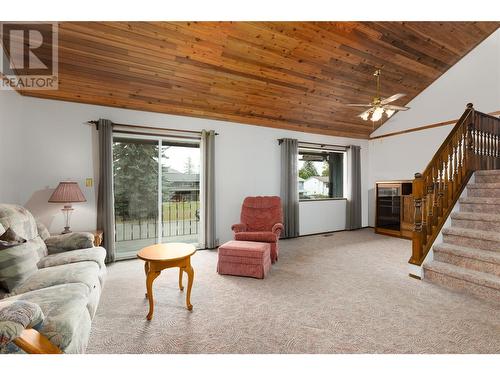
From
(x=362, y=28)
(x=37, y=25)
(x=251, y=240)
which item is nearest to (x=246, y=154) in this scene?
(x=251, y=240)

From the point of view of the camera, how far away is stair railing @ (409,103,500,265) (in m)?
3.20

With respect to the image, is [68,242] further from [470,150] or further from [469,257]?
[470,150]

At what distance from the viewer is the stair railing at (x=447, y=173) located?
126 inches

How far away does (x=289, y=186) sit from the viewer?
5395 millimetres

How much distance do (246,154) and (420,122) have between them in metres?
4.26

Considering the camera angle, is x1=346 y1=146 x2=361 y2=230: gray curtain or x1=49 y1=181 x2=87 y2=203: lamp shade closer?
x1=49 y1=181 x2=87 y2=203: lamp shade

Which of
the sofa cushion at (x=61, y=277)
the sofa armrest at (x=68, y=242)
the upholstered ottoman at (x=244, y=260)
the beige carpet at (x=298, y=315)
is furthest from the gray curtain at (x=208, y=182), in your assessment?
the sofa cushion at (x=61, y=277)

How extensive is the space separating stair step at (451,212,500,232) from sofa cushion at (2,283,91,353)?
4313 mm

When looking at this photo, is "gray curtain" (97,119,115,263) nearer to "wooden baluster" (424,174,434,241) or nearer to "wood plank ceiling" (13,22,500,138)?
"wood plank ceiling" (13,22,500,138)

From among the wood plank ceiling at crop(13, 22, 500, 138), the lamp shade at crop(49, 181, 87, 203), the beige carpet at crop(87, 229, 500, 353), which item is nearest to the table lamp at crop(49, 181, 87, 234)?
the lamp shade at crop(49, 181, 87, 203)

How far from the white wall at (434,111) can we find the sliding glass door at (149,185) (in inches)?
194

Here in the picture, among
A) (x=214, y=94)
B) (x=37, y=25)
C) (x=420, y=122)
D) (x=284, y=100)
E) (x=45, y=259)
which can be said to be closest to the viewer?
(x=45, y=259)
